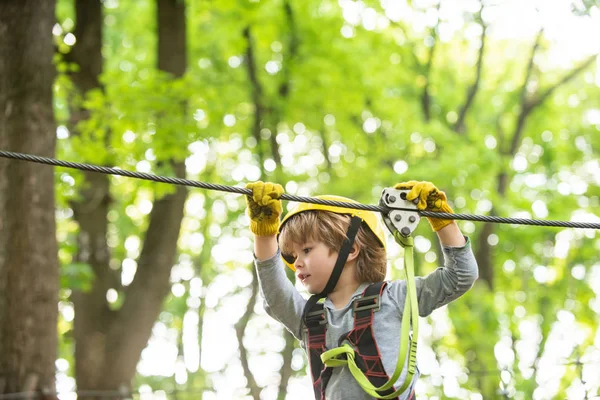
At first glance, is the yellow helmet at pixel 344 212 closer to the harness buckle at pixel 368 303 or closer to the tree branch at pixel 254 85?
the harness buckle at pixel 368 303

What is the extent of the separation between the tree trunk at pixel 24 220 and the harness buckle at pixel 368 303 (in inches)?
117

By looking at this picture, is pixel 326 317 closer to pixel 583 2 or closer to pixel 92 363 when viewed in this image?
pixel 583 2

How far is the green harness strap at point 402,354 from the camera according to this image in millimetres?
2043

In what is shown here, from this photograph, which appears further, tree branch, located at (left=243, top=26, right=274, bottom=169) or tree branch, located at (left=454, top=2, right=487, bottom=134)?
tree branch, located at (left=454, top=2, right=487, bottom=134)

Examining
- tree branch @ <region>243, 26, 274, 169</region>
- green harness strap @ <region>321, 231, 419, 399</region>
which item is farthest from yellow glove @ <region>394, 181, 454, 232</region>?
tree branch @ <region>243, 26, 274, 169</region>

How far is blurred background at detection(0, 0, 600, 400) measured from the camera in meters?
4.63

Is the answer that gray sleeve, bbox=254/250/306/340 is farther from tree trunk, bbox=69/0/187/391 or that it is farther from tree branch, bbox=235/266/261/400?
tree branch, bbox=235/266/261/400

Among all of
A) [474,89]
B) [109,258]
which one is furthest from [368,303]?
[474,89]

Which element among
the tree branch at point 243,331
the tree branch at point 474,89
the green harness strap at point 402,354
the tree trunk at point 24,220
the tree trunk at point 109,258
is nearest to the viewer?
the green harness strap at point 402,354

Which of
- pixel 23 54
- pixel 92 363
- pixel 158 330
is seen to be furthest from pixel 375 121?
pixel 158 330

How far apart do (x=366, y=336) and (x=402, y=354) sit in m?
0.20

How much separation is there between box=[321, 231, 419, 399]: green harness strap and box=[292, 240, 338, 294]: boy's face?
0.24 m

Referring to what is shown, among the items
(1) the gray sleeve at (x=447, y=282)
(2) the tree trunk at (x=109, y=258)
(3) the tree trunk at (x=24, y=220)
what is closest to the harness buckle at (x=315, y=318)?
(1) the gray sleeve at (x=447, y=282)

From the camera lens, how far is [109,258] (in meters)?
7.99
